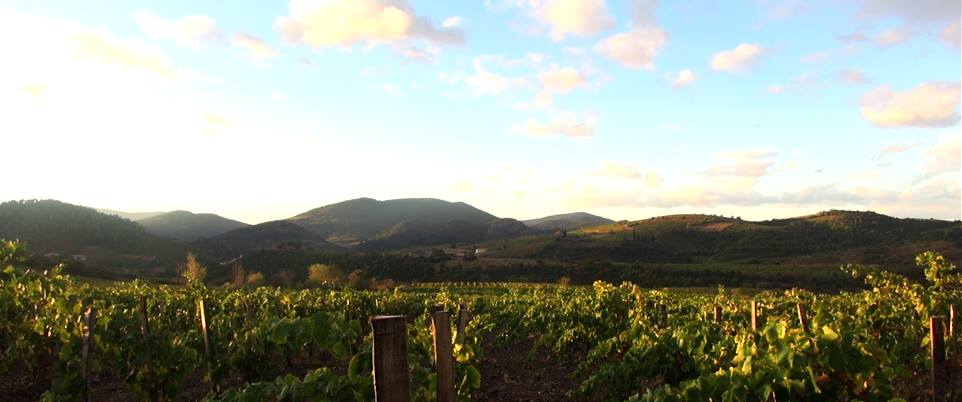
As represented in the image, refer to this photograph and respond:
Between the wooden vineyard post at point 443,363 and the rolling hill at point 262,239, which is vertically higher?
the rolling hill at point 262,239

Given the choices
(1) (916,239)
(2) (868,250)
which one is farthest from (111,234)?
(1) (916,239)

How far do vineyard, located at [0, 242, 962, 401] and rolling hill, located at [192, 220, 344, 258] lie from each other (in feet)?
431

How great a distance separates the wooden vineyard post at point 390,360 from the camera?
2992 mm

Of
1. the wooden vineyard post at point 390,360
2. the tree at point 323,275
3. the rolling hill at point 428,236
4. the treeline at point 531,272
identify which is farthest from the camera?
the rolling hill at point 428,236

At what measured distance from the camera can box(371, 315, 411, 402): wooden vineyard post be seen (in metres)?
2.99

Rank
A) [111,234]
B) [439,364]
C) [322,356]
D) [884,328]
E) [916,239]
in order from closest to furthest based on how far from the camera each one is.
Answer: [439,364], [884,328], [322,356], [916,239], [111,234]

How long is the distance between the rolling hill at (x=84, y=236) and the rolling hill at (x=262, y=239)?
26.6 metres

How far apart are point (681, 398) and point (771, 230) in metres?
129

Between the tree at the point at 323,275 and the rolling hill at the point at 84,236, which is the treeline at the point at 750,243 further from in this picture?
the rolling hill at the point at 84,236

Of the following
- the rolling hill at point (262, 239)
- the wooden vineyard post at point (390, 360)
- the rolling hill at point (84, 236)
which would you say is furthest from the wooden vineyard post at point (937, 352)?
the rolling hill at point (262, 239)

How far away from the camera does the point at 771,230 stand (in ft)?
394

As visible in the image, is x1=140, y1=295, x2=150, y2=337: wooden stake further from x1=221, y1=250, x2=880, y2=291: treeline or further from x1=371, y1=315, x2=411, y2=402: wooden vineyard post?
x1=221, y1=250, x2=880, y2=291: treeline

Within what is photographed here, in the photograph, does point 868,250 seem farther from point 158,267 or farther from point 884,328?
point 158,267

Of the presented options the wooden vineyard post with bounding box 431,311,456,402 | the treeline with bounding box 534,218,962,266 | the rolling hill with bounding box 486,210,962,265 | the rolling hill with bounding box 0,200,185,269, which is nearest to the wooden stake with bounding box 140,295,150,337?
the wooden vineyard post with bounding box 431,311,456,402
